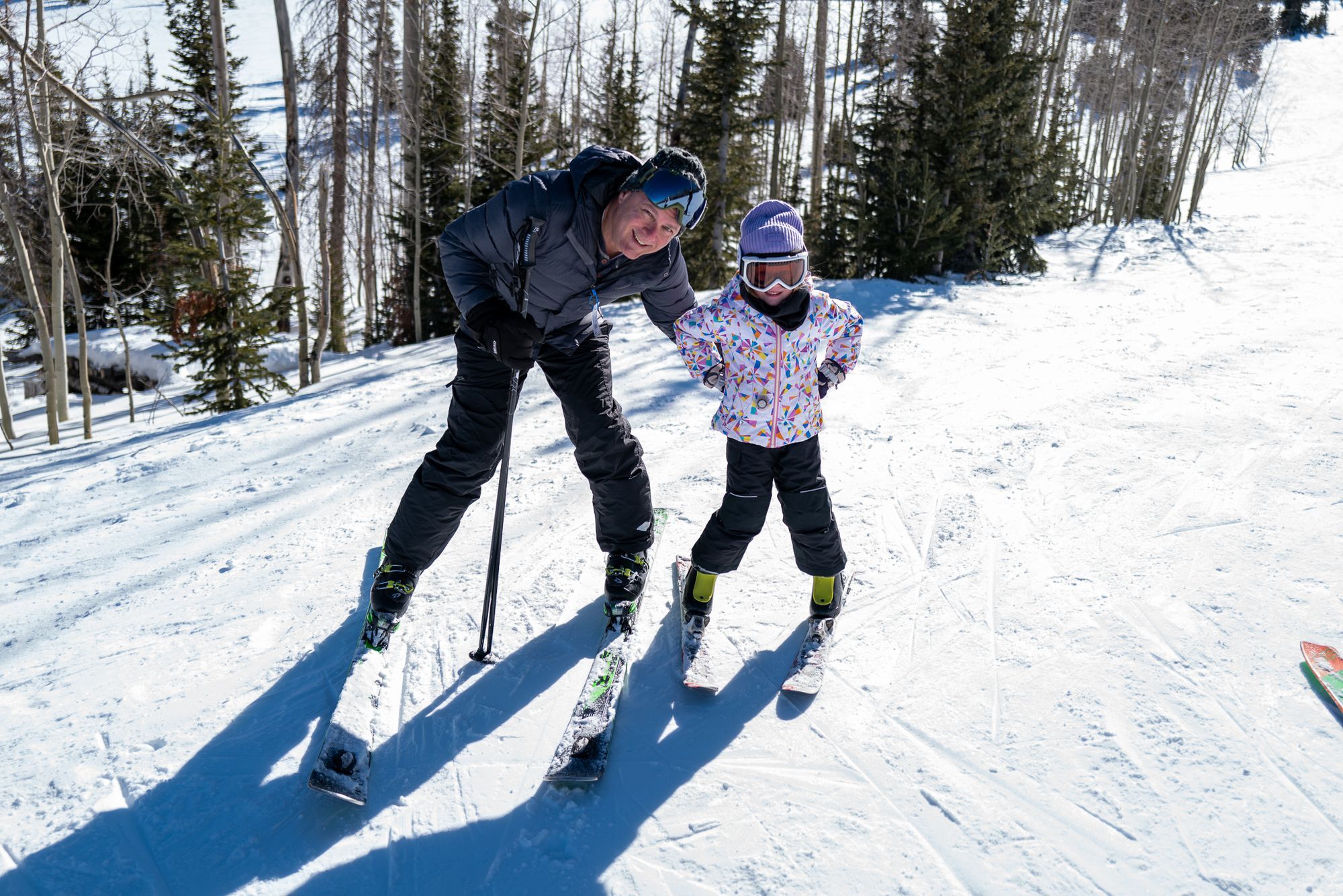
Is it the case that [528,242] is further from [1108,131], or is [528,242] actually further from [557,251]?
[1108,131]

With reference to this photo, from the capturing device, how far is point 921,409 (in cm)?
579

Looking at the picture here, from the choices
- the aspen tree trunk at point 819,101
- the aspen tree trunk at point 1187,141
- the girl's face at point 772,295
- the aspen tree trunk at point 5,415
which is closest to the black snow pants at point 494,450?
the girl's face at point 772,295

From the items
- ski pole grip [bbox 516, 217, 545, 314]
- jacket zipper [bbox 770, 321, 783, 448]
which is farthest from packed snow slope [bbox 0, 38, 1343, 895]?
ski pole grip [bbox 516, 217, 545, 314]

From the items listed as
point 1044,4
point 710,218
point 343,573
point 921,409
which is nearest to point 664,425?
point 921,409

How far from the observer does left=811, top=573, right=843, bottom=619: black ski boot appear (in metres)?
3.00

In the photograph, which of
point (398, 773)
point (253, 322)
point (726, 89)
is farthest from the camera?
point (726, 89)

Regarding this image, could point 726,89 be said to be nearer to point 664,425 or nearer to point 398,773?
point 664,425

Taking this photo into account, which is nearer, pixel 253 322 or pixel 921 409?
pixel 921 409

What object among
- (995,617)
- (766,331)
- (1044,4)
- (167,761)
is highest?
(1044,4)

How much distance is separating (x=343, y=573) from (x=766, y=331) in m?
2.34

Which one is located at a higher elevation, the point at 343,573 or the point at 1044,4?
the point at 1044,4

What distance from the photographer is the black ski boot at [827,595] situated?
9.85 ft

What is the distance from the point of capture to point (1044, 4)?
848 inches

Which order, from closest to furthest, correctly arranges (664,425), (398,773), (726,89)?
(398,773)
(664,425)
(726,89)
